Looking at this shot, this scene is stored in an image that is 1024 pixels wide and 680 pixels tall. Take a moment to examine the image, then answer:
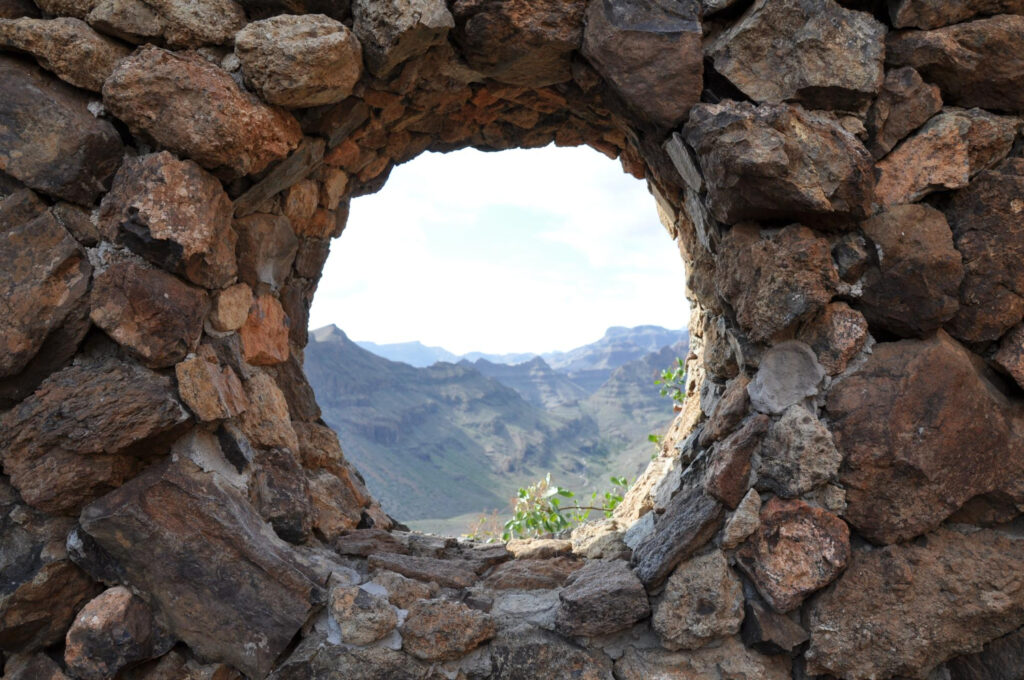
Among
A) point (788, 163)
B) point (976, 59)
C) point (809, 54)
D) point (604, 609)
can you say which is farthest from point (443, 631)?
point (976, 59)

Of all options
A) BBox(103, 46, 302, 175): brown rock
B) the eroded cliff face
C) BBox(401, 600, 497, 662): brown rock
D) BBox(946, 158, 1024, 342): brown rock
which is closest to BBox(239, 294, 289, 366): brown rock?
the eroded cliff face

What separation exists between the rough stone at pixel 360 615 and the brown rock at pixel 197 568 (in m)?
0.11

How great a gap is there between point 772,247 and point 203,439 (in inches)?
70.8

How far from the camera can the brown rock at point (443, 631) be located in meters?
1.76

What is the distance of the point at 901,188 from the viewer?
5.80 ft

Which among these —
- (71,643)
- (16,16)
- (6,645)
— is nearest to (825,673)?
(71,643)

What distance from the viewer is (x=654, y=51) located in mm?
1838

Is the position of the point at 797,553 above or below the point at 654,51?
below

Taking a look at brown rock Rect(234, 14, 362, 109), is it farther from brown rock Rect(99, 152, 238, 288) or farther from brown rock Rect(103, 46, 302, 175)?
brown rock Rect(99, 152, 238, 288)

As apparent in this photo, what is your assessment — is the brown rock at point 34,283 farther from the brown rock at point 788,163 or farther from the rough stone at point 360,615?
the brown rock at point 788,163

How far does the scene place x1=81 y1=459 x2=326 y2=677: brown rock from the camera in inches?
65.2

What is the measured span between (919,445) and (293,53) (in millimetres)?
2083

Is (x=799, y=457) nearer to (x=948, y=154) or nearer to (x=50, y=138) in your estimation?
(x=948, y=154)

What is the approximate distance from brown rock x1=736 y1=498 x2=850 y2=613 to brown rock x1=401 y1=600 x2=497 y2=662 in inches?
32.2
